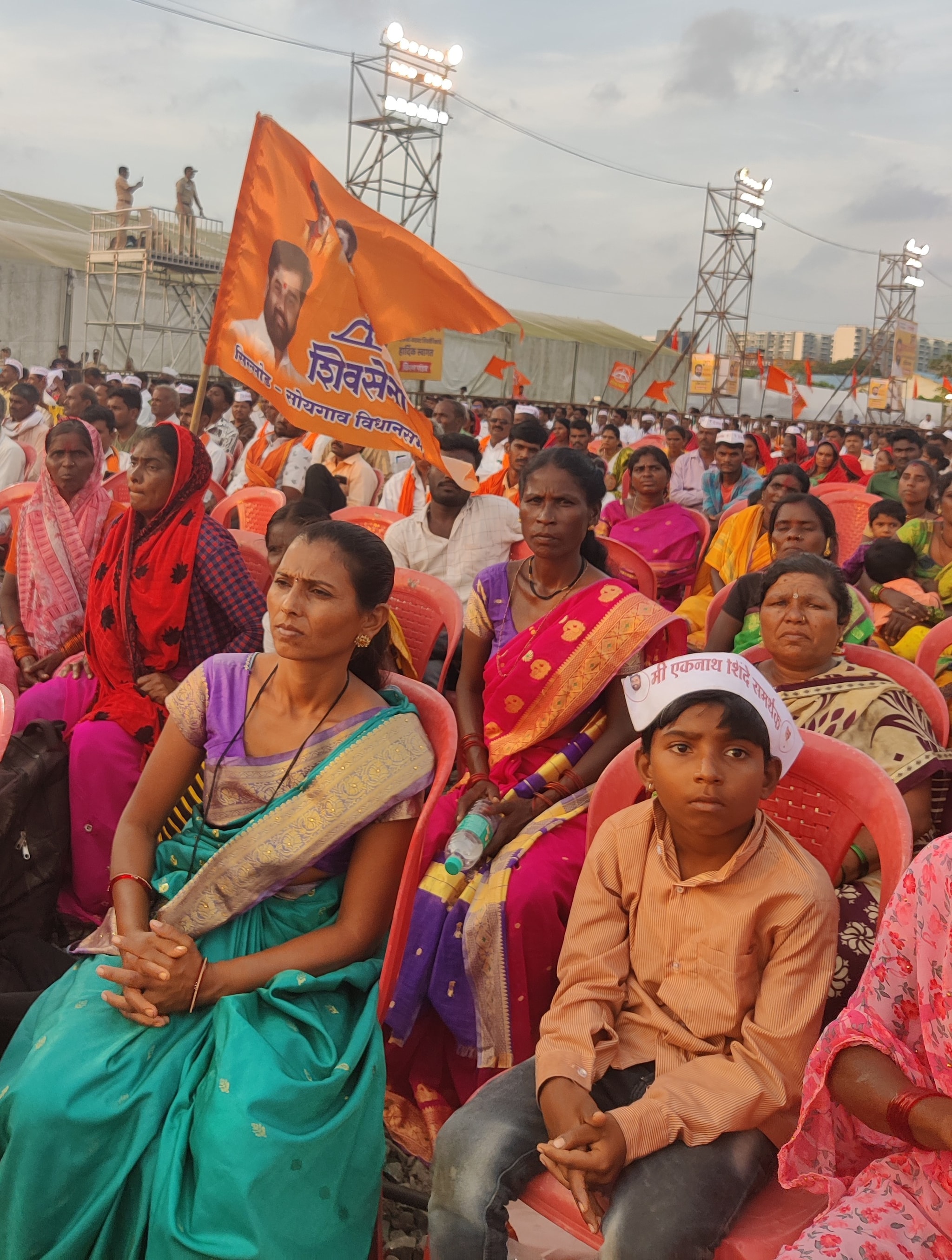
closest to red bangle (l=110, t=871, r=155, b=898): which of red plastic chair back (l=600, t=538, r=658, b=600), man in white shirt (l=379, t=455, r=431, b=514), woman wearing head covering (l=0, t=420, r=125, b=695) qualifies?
woman wearing head covering (l=0, t=420, r=125, b=695)

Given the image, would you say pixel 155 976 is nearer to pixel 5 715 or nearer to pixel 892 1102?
pixel 5 715

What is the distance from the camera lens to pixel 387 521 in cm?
538

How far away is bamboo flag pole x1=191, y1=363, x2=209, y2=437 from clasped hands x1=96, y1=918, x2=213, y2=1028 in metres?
1.91

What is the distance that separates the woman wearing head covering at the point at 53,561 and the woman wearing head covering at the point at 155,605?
18.1 inches

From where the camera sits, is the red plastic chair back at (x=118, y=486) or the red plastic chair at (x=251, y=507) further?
the red plastic chair back at (x=118, y=486)

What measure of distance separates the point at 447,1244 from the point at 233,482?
7.63m

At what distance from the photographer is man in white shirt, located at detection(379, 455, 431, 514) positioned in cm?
649

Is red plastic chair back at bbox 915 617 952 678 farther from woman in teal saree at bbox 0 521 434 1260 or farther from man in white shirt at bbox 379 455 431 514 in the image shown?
man in white shirt at bbox 379 455 431 514

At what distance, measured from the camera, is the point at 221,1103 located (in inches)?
68.9

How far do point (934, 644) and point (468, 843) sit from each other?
1.80 meters

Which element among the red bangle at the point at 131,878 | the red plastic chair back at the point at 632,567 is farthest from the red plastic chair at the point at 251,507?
the red bangle at the point at 131,878

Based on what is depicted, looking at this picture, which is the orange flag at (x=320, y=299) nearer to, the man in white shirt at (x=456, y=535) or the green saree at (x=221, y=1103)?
the man in white shirt at (x=456, y=535)

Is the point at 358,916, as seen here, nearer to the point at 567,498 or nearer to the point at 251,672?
the point at 251,672

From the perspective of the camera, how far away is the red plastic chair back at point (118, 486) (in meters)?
6.46
